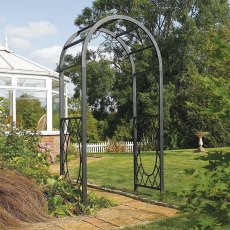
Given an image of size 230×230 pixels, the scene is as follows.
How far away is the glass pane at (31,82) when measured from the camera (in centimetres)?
1276

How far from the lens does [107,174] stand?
9062 millimetres

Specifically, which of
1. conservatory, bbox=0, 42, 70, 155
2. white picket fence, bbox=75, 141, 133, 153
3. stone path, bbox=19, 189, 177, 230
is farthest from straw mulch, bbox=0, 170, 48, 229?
white picket fence, bbox=75, 141, 133, 153

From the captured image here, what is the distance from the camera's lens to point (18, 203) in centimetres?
468

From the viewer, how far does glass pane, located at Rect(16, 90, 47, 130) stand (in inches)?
512

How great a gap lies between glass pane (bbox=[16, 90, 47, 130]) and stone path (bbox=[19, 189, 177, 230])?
8.09 meters

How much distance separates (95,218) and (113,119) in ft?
59.7

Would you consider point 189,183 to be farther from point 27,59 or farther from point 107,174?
point 27,59

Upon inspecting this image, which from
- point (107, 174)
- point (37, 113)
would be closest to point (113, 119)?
point (37, 113)

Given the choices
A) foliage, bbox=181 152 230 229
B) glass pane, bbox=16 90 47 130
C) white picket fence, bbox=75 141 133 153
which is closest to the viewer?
foliage, bbox=181 152 230 229

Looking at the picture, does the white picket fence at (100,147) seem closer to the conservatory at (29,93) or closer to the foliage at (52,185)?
A: the conservatory at (29,93)

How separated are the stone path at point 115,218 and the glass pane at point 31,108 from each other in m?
8.09

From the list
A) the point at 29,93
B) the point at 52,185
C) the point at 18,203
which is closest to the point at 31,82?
the point at 29,93

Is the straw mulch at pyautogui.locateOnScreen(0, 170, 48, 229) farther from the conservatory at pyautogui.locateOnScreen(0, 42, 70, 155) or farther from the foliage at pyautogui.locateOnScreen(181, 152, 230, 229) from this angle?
the conservatory at pyautogui.locateOnScreen(0, 42, 70, 155)

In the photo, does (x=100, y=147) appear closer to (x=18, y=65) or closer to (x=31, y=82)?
(x=31, y=82)
